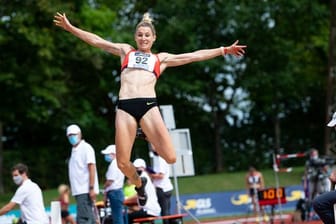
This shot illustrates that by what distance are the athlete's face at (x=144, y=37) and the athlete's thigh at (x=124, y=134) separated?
2.63 ft

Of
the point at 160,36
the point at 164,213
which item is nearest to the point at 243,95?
the point at 160,36

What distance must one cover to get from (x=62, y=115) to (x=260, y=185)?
40.1ft

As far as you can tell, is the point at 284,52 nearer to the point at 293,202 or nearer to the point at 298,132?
the point at 298,132

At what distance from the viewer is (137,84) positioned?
937 centimetres

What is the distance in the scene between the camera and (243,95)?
40344 mm

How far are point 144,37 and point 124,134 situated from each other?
1.16 m

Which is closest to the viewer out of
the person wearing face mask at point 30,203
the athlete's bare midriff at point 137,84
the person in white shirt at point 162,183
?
the athlete's bare midriff at point 137,84

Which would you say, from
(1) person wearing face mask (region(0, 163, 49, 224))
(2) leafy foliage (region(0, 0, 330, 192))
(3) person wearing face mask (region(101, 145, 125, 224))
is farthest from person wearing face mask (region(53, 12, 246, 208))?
(2) leafy foliage (region(0, 0, 330, 192))

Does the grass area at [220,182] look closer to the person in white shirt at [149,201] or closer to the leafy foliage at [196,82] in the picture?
the leafy foliage at [196,82]

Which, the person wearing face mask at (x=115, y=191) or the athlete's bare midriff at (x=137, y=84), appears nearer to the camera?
the athlete's bare midriff at (x=137, y=84)

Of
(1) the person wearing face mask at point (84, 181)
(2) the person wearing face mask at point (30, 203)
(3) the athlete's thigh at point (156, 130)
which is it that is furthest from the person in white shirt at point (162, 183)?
(3) the athlete's thigh at point (156, 130)

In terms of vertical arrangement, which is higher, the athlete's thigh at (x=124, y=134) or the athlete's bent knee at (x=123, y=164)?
the athlete's thigh at (x=124, y=134)

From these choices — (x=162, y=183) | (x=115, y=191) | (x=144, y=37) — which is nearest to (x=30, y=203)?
(x=115, y=191)

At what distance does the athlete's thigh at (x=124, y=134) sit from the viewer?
924cm
